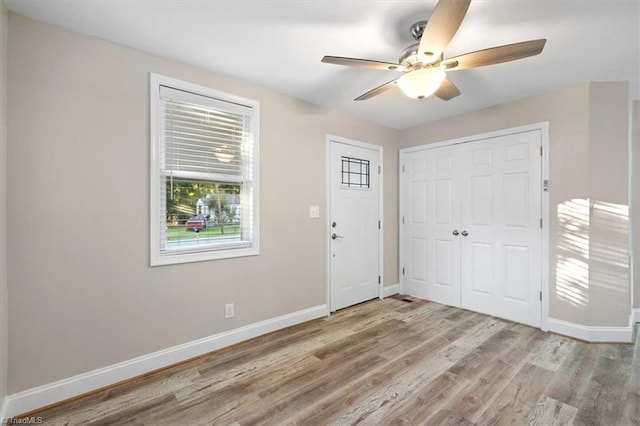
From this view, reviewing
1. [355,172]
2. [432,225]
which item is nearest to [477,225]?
[432,225]

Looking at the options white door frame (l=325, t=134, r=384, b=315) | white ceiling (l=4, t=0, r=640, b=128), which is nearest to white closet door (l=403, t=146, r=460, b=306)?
white door frame (l=325, t=134, r=384, b=315)

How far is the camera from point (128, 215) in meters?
2.12

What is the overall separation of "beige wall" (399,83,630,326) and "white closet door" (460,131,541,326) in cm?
18

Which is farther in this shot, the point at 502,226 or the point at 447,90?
the point at 502,226

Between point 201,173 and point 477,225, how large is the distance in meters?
3.15

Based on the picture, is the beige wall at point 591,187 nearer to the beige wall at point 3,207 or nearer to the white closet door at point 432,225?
the white closet door at point 432,225

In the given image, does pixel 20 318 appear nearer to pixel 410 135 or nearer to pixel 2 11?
pixel 2 11

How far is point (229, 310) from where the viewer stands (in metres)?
2.61

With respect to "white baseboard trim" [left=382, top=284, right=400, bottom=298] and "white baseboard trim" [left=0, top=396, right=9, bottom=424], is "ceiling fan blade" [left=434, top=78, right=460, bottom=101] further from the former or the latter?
"white baseboard trim" [left=0, top=396, right=9, bottom=424]

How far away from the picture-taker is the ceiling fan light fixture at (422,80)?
178cm

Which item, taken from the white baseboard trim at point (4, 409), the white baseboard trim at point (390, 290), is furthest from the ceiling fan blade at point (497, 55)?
the white baseboard trim at point (4, 409)

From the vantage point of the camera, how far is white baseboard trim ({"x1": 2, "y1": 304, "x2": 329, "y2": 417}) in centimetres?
176

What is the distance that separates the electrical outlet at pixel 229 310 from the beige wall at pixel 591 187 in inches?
126

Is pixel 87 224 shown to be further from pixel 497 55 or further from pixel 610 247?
pixel 610 247
